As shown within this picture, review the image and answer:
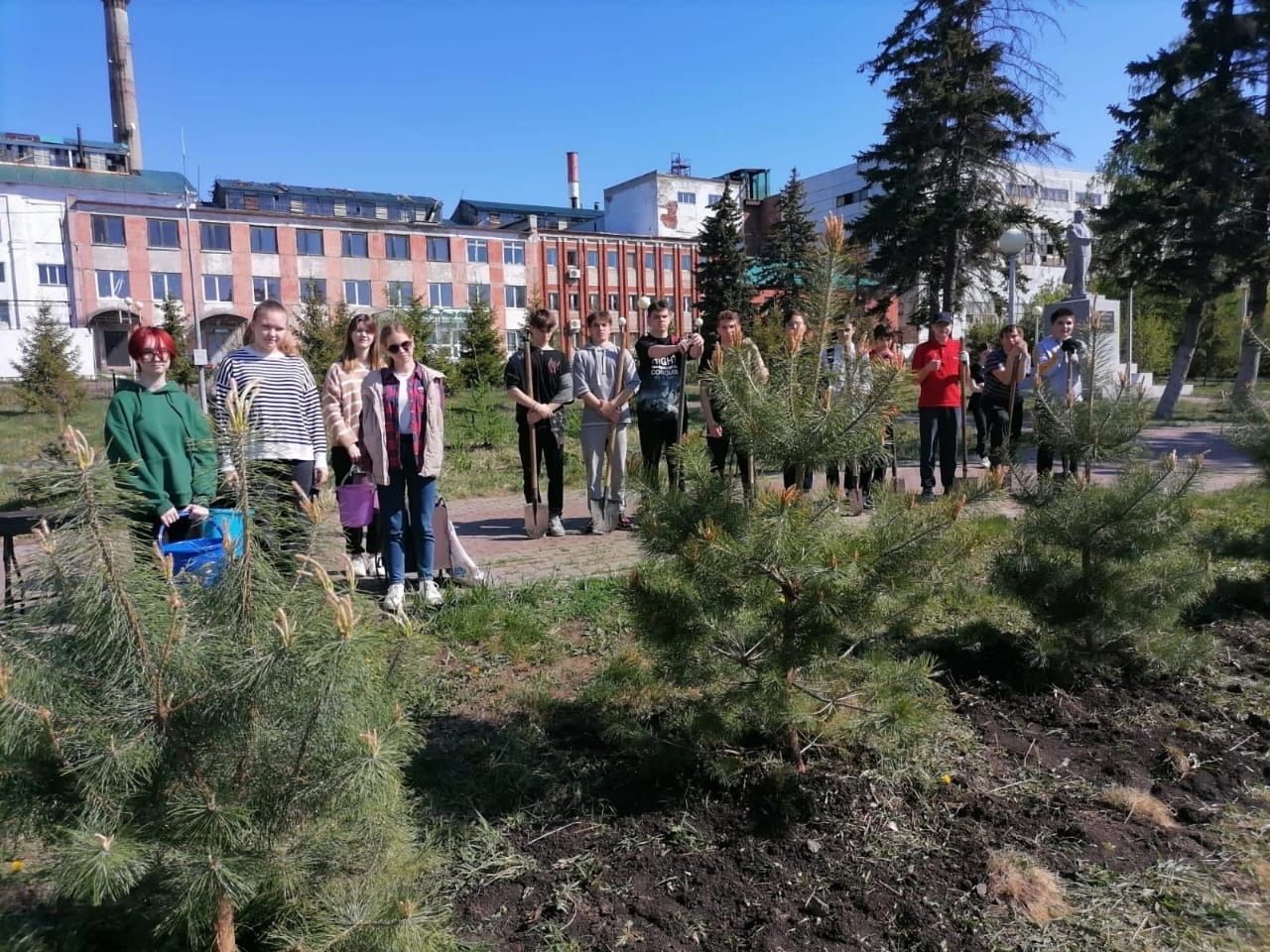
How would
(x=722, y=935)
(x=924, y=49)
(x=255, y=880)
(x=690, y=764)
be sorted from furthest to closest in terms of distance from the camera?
(x=924, y=49) → (x=690, y=764) → (x=722, y=935) → (x=255, y=880)

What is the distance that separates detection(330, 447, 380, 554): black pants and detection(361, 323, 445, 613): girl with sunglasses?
1.77 feet

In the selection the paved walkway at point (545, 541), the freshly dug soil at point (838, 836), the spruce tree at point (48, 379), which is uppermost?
the spruce tree at point (48, 379)

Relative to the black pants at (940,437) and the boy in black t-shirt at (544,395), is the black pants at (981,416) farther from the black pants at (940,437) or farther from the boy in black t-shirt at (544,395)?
the boy in black t-shirt at (544,395)

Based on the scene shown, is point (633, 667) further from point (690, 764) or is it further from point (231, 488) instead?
point (231, 488)

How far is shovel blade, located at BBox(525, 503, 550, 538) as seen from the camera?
24.2 feet

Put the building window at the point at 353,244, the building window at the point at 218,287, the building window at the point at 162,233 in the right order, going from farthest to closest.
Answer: the building window at the point at 353,244 → the building window at the point at 218,287 → the building window at the point at 162,233

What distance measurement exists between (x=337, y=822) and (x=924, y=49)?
95.7 feet

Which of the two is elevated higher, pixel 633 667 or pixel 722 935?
pixel 633 667

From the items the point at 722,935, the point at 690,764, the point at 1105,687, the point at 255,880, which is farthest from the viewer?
the point at 1105,687

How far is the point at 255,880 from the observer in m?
1.69

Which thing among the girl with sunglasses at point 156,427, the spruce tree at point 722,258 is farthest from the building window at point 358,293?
the girl with sunglasses at point 156,427

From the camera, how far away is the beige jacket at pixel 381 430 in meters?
5.18

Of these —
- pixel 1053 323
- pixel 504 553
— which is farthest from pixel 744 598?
pixel 1053 323

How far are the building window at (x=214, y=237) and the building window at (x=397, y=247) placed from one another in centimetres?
996
